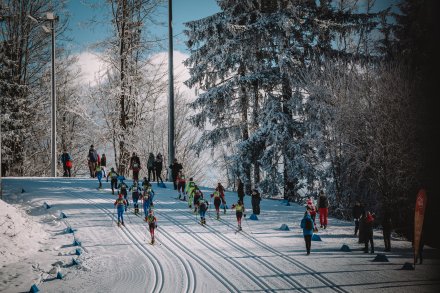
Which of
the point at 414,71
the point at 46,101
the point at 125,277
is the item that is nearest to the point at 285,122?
the point at 414,71

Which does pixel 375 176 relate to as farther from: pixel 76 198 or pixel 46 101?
pixel 46 101

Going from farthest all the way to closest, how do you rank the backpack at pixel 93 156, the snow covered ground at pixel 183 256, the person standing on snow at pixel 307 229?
the backpack at pixel 93 156
the person standing on snow at pixel 307 229
the snow covered ground at pixel 183 256

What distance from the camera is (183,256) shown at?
1187cm

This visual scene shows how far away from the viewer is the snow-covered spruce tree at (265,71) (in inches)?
833

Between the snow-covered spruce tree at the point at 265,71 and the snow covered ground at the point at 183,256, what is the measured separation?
4.82 metres

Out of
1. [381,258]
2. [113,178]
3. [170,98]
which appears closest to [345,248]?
[381,258]

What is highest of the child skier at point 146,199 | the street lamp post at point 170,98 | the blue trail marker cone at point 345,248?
the street lamp post at point 170,98

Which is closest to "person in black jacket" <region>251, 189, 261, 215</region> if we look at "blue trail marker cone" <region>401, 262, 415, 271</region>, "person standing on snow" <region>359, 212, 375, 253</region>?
"person standing on snow" <region>359, 212, 375, 253</region>

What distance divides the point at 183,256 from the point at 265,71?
1427cm

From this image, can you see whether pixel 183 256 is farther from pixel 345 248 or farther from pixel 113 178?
pixel 113 178

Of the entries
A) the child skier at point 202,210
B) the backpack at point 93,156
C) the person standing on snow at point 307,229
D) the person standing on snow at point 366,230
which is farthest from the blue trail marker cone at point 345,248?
the backpack at point 93,156

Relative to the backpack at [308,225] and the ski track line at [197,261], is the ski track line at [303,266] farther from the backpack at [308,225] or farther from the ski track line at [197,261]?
the ski track line at [197,261]

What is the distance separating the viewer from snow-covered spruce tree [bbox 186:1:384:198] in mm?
21156

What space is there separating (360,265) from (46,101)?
33.7m
